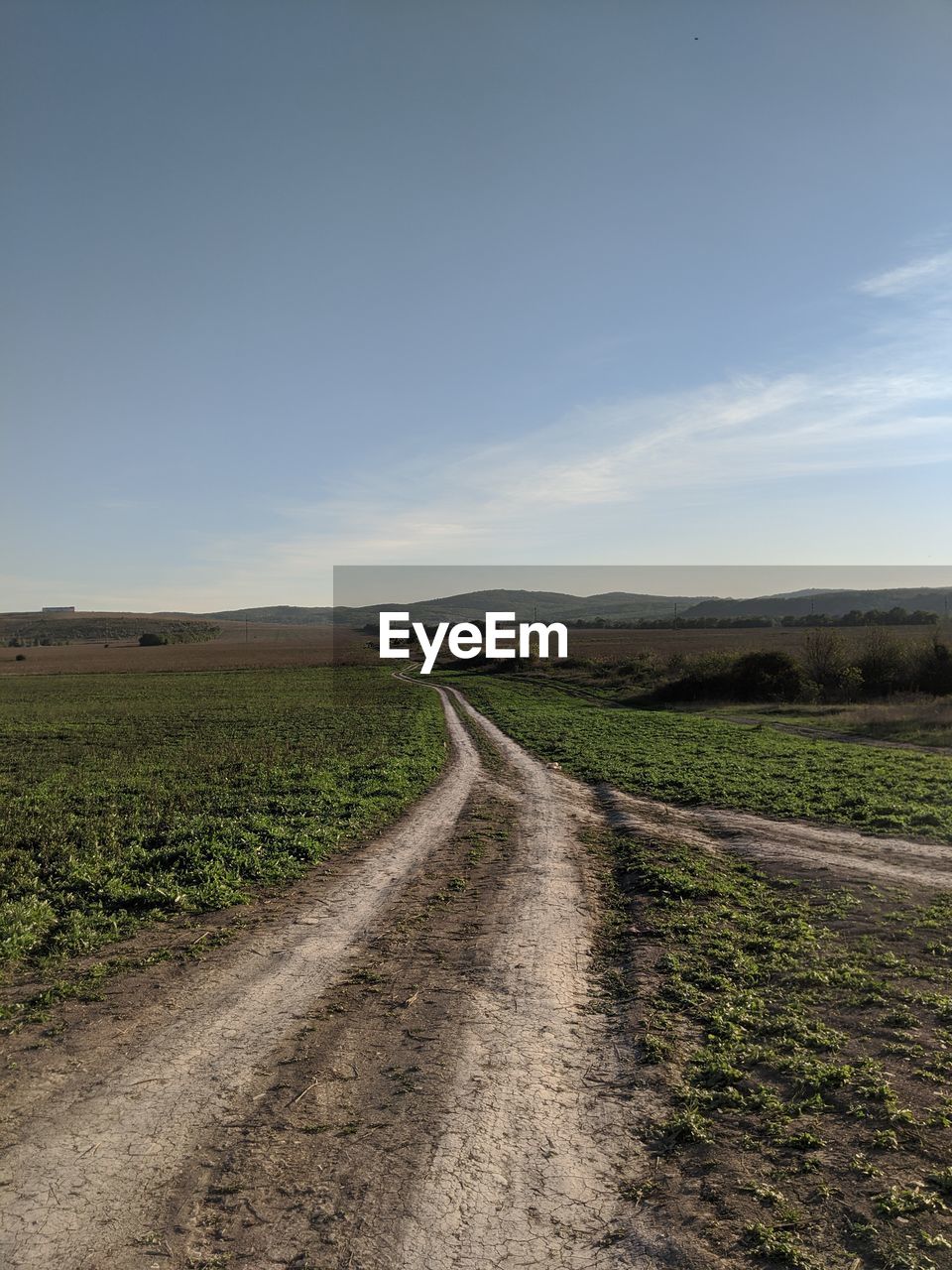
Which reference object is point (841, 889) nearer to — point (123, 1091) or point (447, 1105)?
point (447, 1105)

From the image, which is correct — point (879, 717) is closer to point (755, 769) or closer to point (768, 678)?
point (768, 678)

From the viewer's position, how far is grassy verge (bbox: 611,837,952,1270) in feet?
15.6

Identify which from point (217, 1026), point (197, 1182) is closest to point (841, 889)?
point (217, 1026)

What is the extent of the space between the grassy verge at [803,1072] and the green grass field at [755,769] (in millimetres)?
5760

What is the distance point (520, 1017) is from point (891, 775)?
16009mm

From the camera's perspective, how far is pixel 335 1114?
5.88 metres

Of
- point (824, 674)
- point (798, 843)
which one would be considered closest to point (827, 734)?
point (824, 674)

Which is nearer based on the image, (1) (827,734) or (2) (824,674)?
(1) (827,734)

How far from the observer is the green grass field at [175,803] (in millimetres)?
11141

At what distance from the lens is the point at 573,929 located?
10.1 metres

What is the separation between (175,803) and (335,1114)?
43.8 ft

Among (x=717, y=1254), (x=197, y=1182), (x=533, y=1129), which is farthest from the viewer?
(x=533, y=1129)

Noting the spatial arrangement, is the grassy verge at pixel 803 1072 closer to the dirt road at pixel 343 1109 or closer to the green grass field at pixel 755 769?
→ the dirt road at pixel 343 1109

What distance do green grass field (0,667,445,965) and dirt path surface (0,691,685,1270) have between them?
2.35 m
